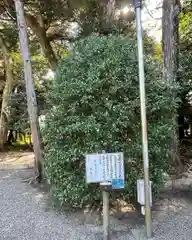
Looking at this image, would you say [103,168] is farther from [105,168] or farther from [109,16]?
[109,16]

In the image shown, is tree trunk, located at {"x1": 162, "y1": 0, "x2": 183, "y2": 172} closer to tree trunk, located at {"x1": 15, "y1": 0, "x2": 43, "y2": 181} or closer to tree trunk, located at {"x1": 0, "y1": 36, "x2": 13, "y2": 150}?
tree trunk, located at {"x1": 15, "y1": 0, "x2": 43, "y2": 181}

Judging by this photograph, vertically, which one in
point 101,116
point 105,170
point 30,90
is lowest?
point 105,170

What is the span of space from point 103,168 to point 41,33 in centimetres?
609

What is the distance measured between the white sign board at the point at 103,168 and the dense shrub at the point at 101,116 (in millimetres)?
370

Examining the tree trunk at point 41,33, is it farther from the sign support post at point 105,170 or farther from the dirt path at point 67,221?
the sign support post at point 105,170

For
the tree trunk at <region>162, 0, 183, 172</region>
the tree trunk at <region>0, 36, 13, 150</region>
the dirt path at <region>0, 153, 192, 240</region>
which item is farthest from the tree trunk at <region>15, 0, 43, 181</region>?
the tree trunk at <region>0, 36, 13, 150</region>

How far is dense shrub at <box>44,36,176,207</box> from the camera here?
10.0 feet

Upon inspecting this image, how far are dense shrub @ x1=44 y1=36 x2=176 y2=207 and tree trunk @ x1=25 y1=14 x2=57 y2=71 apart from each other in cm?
378

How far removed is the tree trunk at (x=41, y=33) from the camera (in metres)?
7.15

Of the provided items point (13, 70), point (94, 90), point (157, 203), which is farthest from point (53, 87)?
point (13, 70)

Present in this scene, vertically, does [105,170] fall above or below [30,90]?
below

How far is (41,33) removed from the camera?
761 centimetres

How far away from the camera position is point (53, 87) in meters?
3.37

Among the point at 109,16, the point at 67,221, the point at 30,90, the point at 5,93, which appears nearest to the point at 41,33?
the point at 5,93
